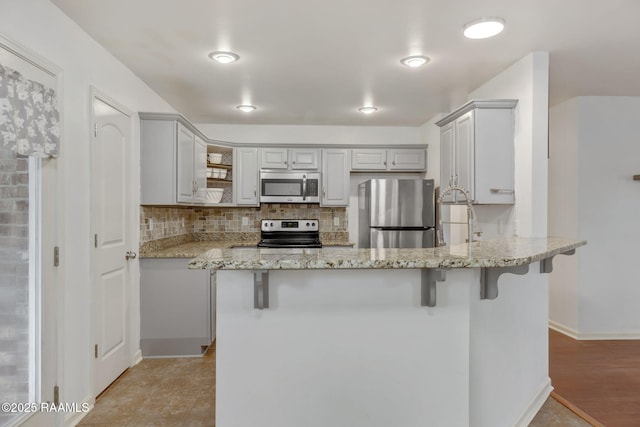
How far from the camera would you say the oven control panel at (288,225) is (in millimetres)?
4793

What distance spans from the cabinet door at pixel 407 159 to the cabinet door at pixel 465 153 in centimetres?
154

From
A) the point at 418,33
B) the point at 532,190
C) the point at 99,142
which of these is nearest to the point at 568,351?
the point at 532,190

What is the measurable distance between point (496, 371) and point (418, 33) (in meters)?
2.03

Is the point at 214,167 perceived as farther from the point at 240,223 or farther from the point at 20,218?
the point at 20,218

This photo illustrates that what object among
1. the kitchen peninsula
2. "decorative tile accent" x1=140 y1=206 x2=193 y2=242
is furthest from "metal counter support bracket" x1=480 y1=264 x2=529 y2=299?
"decorative tile accent" x1=140 y1=206 x2=193 y2=242

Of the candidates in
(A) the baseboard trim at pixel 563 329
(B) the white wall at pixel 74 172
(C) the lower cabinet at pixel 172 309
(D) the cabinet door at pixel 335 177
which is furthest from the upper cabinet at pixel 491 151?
(B) the white wall at pixel 74 172

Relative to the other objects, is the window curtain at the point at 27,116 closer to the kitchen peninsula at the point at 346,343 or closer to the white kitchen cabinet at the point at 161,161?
the kitchen peninsula at the point at 346,343

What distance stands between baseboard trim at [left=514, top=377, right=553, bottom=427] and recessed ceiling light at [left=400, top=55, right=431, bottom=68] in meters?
2.40

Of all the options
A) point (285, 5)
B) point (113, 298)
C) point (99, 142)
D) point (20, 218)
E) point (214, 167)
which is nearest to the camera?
point (20, 218)

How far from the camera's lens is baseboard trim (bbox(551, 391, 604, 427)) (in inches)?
89.2

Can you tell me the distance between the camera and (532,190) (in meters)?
2.73

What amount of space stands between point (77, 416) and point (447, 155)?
3443mm

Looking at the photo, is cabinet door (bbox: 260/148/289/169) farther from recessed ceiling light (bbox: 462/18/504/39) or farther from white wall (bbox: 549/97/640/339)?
white wall (bbox: 549/97/640/339)

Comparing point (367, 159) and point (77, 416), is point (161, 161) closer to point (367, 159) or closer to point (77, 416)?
point (77, 416)
